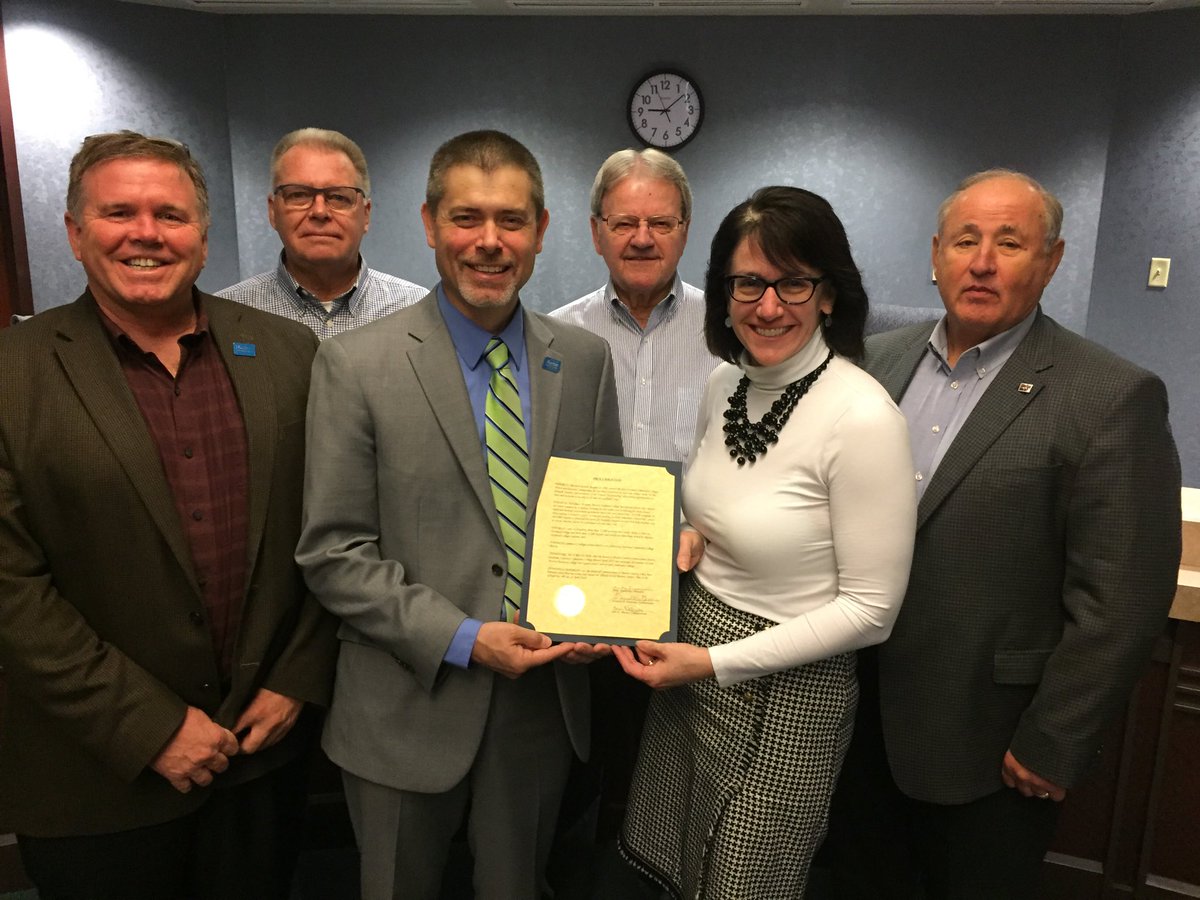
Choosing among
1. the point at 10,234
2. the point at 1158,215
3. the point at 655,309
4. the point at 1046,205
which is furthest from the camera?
the point at 1158,215

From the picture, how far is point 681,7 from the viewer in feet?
14.9

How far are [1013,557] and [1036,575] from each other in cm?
6

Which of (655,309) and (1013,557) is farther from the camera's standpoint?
(655,309)

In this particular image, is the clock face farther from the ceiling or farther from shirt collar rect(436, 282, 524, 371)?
shirt collar rect(436, 282, 524, 371)

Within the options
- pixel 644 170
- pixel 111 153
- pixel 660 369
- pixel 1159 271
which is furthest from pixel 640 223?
pixel 1159 271

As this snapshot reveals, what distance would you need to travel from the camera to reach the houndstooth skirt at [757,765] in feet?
4.59

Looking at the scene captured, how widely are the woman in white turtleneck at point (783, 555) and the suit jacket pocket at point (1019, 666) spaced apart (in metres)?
0.29

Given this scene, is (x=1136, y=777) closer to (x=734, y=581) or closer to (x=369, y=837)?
(x=734, y=581)

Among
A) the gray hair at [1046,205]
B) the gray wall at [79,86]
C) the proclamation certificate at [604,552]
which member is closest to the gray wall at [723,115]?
the gray wall at [79,86]

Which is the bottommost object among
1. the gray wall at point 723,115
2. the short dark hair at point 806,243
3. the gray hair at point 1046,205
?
the short dark hair at point 806,243

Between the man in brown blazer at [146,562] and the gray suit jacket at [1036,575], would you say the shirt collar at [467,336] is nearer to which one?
the man in brown blazer at [146,562]

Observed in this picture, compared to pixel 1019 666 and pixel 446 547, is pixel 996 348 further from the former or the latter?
pixel 446 547

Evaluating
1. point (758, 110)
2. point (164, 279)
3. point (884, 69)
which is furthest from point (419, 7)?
point (164, 279)

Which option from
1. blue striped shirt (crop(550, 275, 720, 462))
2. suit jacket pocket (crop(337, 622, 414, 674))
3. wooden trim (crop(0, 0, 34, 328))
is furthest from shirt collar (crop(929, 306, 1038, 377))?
wooden trim (crop(0, 0, 34, 328))
